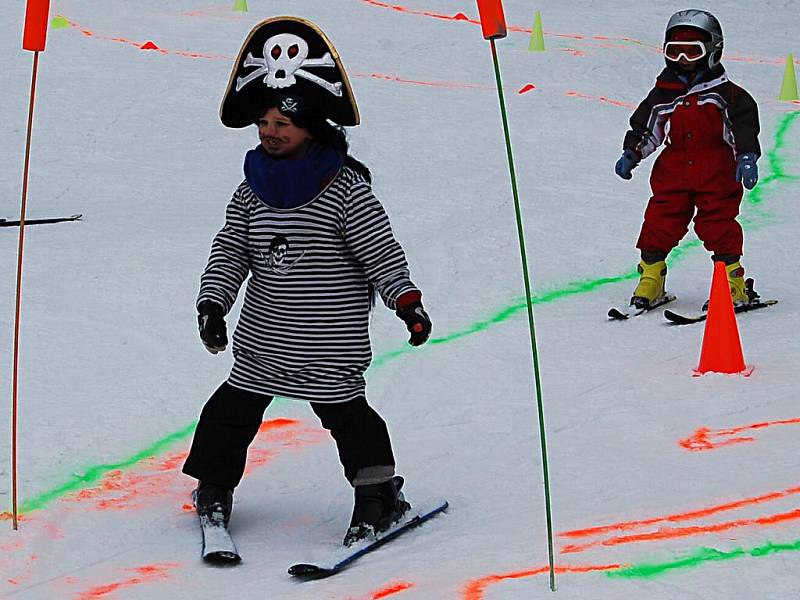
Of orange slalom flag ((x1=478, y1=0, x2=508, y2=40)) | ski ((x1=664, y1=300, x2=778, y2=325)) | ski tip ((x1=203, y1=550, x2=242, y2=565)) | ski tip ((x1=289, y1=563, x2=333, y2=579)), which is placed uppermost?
orange slalom flag ((x1=478, y1=0, x2=508, y2=40))

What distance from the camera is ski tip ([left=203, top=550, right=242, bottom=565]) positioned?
3.84 meters

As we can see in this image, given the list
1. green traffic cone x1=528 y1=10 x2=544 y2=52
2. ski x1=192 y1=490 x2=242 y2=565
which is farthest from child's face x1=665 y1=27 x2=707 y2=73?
green traffic cone x1=528 y1=10 x2=544 y2=52

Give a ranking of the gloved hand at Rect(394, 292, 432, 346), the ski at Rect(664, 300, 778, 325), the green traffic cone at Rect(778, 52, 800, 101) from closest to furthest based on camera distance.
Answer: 1. the gloved hand at Rect(394, 292, 432, 346)
2. the ski at Rect(664, 300, 778, 325)
3. the green traffic cone at Rect(778, 52, 800, 101)

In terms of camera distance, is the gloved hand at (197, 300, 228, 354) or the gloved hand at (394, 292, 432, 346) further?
the gloved hand at (197, 300, 228, 354)

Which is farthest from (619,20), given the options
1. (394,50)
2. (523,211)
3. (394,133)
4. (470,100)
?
(523,211)

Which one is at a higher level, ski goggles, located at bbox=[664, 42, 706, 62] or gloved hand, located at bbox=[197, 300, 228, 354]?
ski goggles, located at bbox=[664, 42, 706, 62]

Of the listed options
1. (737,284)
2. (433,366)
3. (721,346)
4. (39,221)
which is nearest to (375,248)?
(433,366)

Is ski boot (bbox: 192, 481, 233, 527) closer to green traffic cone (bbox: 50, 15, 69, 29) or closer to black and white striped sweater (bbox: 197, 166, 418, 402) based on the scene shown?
black and white striped sweater (bbox: 197, 166, 418, 402)

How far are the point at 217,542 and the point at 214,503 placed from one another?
7.1 inches

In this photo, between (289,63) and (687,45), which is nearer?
(289,63)

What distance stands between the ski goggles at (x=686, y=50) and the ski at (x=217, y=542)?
134 inches

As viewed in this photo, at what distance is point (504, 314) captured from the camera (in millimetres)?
6668

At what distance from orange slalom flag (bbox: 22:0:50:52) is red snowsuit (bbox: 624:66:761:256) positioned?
337cm

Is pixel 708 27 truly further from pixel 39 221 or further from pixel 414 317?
pixel 39 221
